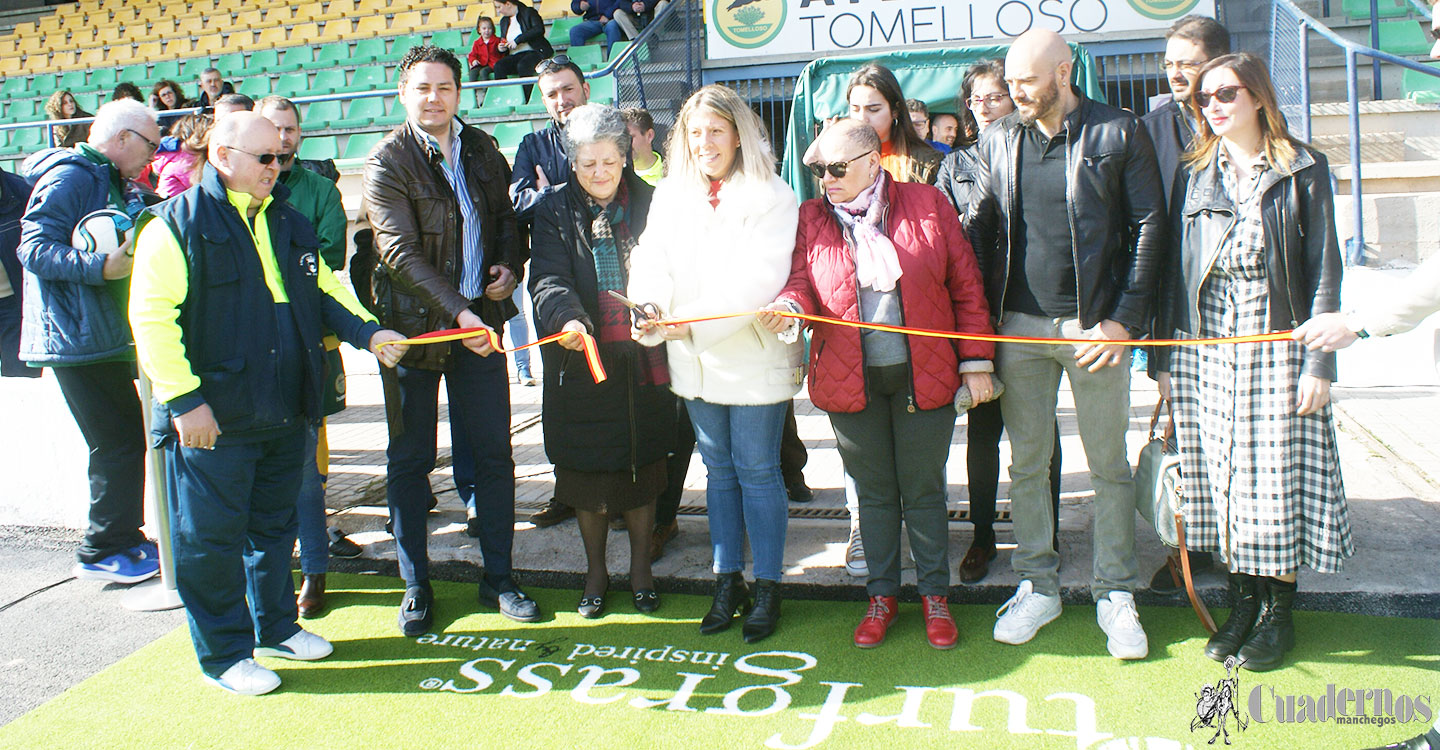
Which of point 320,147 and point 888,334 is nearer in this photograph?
point 888,334

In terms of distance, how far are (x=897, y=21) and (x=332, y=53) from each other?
384 inches

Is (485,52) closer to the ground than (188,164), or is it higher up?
higher up

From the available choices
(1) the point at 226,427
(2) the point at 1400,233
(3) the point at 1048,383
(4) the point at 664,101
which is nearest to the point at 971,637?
(3) the point at 1048,383

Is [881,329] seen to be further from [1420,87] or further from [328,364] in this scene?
[1420,87]

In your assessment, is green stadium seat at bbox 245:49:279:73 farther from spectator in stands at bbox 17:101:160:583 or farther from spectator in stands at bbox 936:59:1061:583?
spectator in stands at bbox 936:59:1061:583

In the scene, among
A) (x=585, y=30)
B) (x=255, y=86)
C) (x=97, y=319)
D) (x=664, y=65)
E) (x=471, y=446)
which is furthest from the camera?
(x=255, y=86)

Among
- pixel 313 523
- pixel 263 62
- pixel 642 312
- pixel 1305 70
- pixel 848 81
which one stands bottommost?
pixel 313 523

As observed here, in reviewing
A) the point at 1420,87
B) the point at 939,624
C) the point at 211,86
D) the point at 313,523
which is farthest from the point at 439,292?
the point at 211,86

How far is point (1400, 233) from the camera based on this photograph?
7.11 m

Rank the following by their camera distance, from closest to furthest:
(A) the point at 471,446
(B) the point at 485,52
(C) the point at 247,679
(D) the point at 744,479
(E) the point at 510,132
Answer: (C) the point at 247,679 → (D) the point at 744,479 → (A) the point at 471,446 → (E) the point at 510,132 → (B) the point at 485,52

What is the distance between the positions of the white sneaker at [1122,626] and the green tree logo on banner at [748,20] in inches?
296

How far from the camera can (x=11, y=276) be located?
4.40 m

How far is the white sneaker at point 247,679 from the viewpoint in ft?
10.3

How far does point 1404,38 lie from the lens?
31.4 ft
